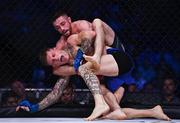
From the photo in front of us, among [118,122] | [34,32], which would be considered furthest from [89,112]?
[34,32]

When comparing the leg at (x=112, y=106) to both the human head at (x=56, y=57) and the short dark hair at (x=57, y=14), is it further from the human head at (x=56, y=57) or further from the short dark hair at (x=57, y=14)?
the short dark hair at (x=57, y=14)

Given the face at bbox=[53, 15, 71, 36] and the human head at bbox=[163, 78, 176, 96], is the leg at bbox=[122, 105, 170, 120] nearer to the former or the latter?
A: the human head at bbox=[163, 78, 176, 96]

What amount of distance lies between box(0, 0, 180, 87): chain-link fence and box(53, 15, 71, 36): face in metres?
0.11

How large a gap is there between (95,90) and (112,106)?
16 centimetres

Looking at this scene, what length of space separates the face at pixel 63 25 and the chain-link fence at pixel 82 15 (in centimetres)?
11

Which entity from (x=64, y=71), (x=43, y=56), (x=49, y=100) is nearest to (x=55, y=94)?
(x=49, y=100)

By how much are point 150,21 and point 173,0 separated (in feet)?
0.70

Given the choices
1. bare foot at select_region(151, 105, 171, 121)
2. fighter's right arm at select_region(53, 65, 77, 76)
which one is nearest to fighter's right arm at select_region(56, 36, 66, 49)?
fighter's right arm at select_region(53, 65, 77, 76)

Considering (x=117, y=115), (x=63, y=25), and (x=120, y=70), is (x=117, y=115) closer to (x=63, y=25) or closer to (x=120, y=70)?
(x=120, y=70)

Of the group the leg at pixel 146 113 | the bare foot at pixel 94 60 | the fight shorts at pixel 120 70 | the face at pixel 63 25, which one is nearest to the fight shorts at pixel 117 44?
the fight shorts at pixel 120 70

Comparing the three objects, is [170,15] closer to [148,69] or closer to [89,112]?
[148,69]

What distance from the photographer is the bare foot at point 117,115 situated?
2.69 m

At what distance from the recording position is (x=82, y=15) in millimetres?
3033

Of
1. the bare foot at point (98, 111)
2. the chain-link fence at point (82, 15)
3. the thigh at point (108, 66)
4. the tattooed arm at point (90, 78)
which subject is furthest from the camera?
the chain-link fence at point (82, 15)
